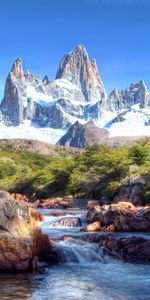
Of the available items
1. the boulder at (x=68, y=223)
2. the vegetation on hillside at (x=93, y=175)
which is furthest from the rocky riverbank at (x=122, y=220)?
the vegetation on hillside at (x=93, y=175)

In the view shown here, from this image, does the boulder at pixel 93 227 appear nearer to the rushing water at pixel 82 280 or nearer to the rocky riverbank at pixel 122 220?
the rocky riverbank at pixel 122 220

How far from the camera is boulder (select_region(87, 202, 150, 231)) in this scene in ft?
110

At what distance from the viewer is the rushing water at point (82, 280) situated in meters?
17.4

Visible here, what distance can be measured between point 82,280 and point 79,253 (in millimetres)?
4596

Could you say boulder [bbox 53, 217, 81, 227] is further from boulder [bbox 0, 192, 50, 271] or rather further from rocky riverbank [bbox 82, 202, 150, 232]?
boulder [bbox 0, 192, 50, 271]

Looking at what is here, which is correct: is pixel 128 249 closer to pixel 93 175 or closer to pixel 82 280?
pixel 82 280

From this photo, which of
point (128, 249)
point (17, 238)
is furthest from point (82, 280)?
point (128, 249)

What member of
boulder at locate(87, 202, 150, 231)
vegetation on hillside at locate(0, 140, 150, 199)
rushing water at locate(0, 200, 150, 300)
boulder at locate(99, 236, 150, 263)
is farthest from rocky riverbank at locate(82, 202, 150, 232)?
vegetation on hillside at locate(0, 140, 150, 199)

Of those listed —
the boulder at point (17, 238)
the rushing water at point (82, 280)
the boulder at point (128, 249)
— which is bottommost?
the rushing water at point (82, 280)

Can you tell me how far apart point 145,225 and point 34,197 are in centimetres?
5309

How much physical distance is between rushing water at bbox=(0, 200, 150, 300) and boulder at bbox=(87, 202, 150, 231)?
8162 millimetres

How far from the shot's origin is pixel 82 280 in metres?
19.8

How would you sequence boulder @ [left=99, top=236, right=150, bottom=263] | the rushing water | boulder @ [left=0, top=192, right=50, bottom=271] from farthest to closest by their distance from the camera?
boulder @ [left=99, top=236, right=150, bottom=263], boulder @ [left=0, top=192, right=50, bottom=271], the rushing water

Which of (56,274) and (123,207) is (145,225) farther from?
(56,274)
